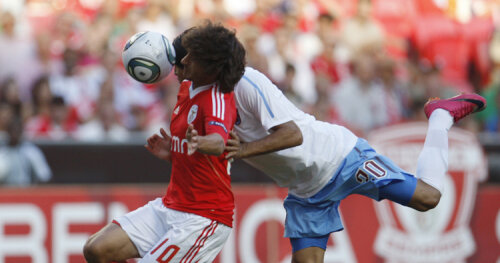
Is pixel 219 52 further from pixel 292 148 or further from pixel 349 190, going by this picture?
pixel 349 190

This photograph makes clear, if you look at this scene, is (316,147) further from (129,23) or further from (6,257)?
(129,23)

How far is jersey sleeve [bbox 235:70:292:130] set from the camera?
5.46 m

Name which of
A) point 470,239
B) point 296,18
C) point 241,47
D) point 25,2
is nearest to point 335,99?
point 296,18

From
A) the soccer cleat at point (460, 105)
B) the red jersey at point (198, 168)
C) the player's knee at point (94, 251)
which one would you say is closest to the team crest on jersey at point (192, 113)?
the red jersey at point (198, 168)

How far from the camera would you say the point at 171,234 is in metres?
5.40

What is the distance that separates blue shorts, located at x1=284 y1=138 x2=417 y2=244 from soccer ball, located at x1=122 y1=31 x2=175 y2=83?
61.1 inches

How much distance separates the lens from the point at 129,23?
11344 mm

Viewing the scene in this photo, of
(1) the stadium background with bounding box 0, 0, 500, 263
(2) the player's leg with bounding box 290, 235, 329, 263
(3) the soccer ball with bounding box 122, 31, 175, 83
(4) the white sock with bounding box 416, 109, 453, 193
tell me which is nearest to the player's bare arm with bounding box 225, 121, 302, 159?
(3) the soccer ball with bounding box 122, 31, 175, 83

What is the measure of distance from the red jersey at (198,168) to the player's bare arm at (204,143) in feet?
0.93

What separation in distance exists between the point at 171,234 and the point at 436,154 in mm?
2128

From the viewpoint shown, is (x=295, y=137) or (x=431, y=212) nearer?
(x=295, y=137)

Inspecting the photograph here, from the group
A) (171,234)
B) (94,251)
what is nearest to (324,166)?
(171,234)

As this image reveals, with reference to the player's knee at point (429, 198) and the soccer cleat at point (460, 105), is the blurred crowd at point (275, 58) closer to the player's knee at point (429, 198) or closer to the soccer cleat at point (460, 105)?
the soccer cleat at point (460, 105)

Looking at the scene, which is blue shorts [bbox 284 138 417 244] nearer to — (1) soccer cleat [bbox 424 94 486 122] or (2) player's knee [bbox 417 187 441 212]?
(2) player's knee [bbox 417 187 441 212]
